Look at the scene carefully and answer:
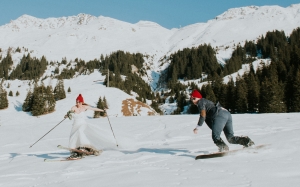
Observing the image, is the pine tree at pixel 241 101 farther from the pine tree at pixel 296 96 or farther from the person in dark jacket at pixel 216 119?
the person in dark jacket at pixel 216 119

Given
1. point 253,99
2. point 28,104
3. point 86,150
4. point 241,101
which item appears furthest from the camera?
point 28,104

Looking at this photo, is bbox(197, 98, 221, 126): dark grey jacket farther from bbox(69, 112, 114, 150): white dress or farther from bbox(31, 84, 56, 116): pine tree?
bbox(31, 84, 56, 116): pine tree

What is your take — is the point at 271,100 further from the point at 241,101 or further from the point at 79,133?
the point at 79,133

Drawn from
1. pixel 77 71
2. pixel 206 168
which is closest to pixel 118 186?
pixel 206 168

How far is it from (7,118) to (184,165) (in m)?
57.5

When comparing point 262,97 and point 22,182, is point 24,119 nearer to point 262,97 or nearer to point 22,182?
point 262,97

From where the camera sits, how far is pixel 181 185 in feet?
16.9

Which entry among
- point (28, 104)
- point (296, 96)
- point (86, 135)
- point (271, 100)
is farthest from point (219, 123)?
point (28, 104)

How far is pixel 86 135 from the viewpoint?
399 inches

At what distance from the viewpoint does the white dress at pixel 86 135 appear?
953 centimetres

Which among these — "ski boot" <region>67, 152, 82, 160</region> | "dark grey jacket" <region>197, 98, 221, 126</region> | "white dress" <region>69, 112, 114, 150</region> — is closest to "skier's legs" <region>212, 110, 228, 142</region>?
"dark grey jacket" <region>197, 98, 221, 126</region>

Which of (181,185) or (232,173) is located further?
(232,173)

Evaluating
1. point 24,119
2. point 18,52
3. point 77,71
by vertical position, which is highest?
point 18,52

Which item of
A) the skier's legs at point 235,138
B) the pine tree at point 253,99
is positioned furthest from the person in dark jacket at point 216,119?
the pine tree at point 253,99
